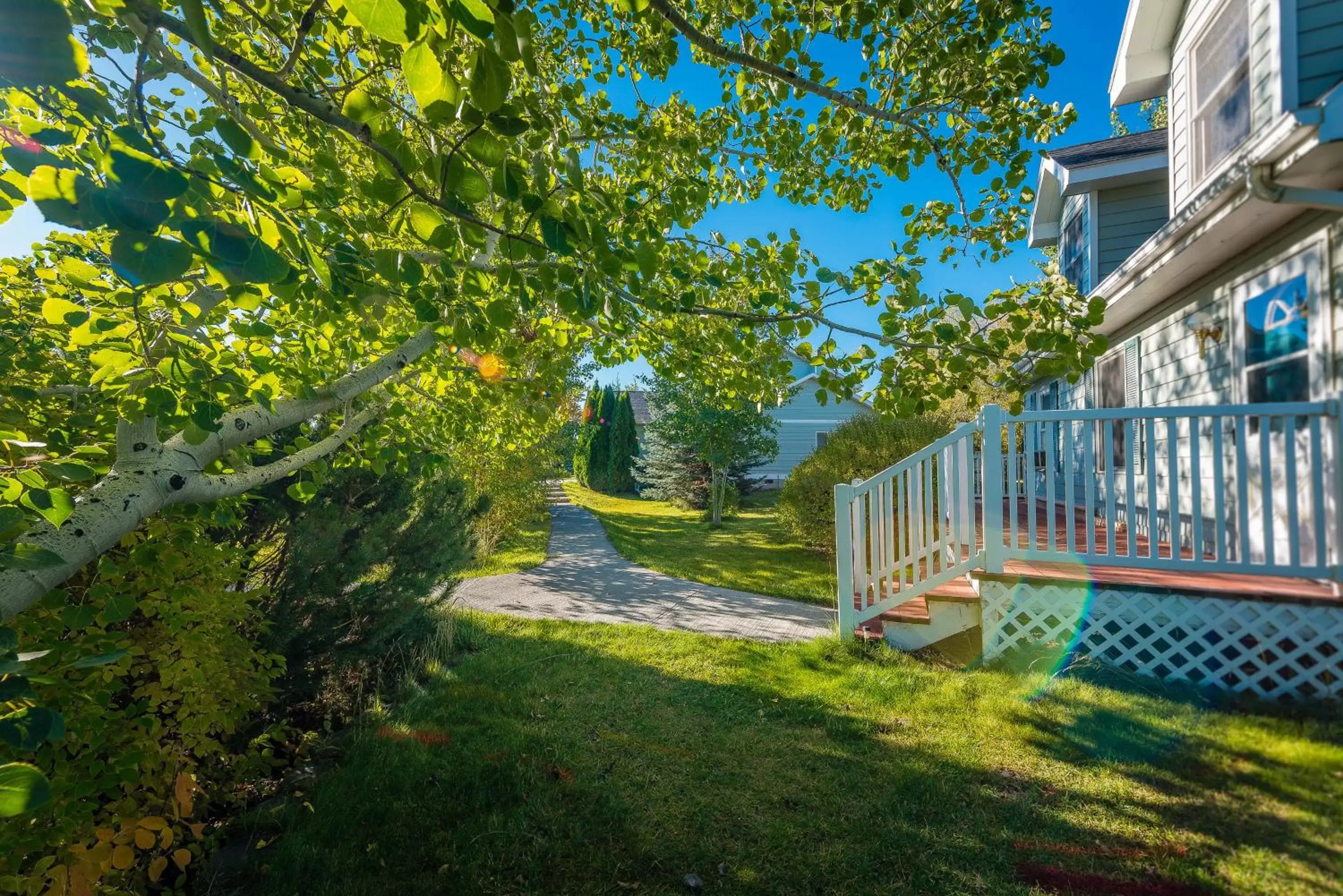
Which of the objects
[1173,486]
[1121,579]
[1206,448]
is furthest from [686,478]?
Answer: [1173,486]

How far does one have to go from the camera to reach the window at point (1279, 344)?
8.75ft

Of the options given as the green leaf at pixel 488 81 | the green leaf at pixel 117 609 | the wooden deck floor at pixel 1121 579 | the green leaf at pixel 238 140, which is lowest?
the wooden deck floor at pixel 1121 579

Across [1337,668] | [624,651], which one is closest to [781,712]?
[624,651]

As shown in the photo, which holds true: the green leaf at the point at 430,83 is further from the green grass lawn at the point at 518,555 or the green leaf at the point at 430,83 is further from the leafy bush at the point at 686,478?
the leafy bush at the point at 686,478

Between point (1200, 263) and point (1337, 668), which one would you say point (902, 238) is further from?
point (1200, 263)

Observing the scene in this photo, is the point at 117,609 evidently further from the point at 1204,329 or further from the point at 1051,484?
the point at 1204,329

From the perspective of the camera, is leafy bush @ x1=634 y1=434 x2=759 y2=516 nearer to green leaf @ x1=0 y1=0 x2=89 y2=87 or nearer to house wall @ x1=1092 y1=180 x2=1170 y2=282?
house wall @ x1=1092 y1=180 x2=1170 y2=282

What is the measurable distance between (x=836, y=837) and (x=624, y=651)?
234 centimetres

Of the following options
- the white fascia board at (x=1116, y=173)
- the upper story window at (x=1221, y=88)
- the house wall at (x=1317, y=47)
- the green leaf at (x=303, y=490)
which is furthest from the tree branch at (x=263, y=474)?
the white fascia board at (x=1116, y=173)

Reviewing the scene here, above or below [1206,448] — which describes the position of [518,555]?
below

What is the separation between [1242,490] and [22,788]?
4475 millimetres

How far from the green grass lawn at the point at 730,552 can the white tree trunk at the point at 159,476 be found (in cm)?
503

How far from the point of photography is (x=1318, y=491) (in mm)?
2156

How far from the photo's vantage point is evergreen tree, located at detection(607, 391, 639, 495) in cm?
2119
